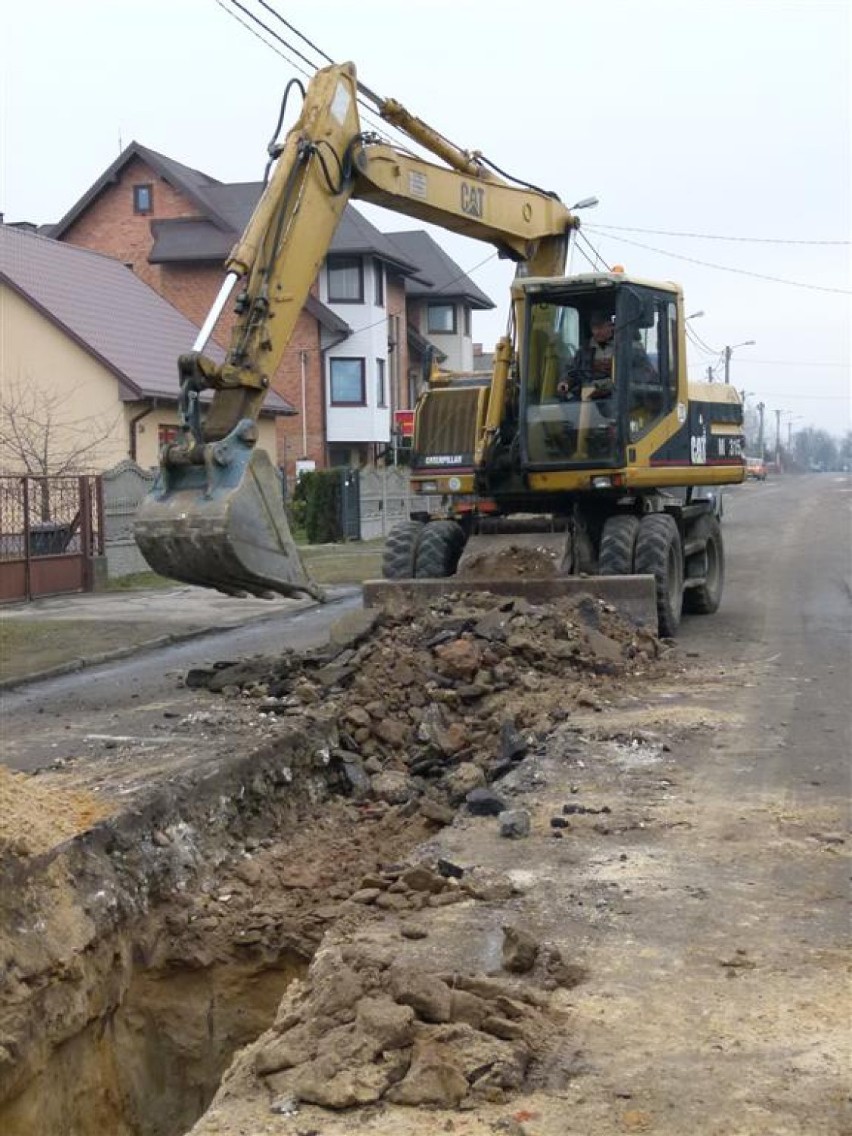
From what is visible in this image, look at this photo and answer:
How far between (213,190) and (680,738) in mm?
39629

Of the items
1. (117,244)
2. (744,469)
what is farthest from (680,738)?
(117,244)

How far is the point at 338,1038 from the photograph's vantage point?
434cm

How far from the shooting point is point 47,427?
90.2 feet

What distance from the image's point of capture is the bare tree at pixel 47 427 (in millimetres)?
28109

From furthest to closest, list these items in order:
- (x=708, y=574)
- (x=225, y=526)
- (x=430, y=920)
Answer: (x=708, y=574) → (x=225, y=526) → (x=430, y=920)

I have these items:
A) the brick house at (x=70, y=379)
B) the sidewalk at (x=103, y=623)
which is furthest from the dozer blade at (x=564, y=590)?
the brick house at (x=70, y=379)

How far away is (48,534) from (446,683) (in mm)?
12498

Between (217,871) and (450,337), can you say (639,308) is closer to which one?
(217,871)

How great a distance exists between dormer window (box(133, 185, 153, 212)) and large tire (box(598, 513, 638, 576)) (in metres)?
33.9

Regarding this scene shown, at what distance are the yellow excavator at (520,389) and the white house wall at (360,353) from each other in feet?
97.7

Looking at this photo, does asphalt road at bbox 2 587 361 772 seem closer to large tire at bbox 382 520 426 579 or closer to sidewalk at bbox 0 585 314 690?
sidewalk at bbox 0 585 314 690

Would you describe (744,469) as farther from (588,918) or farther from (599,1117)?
(599,1117)

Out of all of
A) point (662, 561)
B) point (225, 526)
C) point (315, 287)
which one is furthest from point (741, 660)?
point (315, 287)

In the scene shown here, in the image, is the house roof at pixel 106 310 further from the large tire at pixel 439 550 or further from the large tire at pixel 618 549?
the large tire at pixel 618 549
